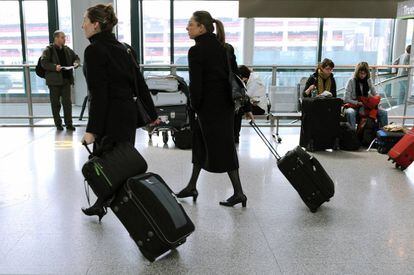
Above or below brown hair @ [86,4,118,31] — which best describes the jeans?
below

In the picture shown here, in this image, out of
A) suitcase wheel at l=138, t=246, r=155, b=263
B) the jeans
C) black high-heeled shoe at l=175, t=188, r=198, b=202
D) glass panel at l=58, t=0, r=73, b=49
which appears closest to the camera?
suitcase wheel at l=138, t=246, r=155, b=263

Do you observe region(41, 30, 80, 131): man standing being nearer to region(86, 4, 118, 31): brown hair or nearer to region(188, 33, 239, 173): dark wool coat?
region(188, 33, 239, 173): dark wool coat

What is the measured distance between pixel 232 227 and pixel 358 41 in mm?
10358

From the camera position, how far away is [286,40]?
12.2 meters

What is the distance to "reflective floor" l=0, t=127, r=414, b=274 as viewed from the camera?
9.72 feet

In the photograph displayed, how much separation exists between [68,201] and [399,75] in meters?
7.04

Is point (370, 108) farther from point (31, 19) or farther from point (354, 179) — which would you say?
point (31, 19)

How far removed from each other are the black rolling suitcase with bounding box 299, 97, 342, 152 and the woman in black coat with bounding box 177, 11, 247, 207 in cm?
258

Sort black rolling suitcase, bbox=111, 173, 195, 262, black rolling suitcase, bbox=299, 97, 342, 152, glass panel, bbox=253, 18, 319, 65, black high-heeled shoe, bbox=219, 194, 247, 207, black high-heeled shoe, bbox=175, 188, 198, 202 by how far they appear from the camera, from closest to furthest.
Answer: black rolling suitcase, bbox=111, 173, 195, 262 < black high-heeled shoe, bbox=219, 194, 247, 207 < black high-heeled shoe, bbox=175, 188, 198, 202 < black rolling suitcase, bbox=299, 97, 342, 152 < glass panel, bbox=253, 18, 319, 65

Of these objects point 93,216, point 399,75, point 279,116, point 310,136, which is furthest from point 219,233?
point 399,75

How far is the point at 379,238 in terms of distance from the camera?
11.2ft

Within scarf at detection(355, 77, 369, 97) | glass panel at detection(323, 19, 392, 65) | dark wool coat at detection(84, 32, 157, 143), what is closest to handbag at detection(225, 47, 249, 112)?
dark wool coat at detection(84, 32, 157, 143)

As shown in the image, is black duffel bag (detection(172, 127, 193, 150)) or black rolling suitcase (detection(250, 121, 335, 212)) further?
black duffel bag (detection(172, 127, 193, 150))

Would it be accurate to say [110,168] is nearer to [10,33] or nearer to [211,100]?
[211,100]
